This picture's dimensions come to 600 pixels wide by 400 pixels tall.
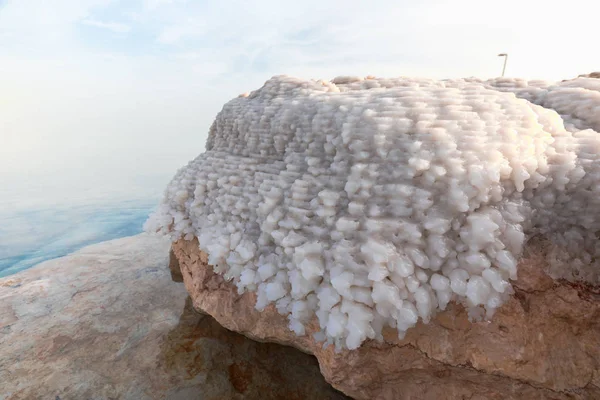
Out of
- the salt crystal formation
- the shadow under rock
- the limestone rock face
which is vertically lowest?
the shadow under rock

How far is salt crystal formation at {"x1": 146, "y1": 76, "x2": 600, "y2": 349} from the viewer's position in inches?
60.3

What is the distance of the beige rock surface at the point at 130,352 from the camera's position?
7.90 ft

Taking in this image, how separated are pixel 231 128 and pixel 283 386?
6.38ft

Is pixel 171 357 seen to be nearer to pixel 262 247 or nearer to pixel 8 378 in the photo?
pixel 8 378

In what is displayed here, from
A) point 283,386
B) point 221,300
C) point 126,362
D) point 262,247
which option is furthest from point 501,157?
point 126,362

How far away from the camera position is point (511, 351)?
1.60 m

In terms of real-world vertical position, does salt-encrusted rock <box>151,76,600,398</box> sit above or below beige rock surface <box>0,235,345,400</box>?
above

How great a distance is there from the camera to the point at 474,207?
1.54m

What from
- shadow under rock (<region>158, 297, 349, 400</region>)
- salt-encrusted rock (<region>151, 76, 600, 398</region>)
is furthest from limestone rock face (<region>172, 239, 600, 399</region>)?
shadow under rock (<region>158, 297, 349, 400</region>)

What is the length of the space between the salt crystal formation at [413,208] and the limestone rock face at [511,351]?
0.30 ft

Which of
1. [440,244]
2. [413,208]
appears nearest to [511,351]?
[440,244]

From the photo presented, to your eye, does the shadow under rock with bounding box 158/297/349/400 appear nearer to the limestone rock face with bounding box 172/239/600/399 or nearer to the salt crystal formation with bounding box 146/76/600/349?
the limestone rock face with bounding box 172/239/600/399

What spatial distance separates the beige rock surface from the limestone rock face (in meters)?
0.77

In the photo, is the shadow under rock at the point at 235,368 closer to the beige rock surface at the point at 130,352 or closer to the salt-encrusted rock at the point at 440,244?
the beige rock surface at the point at 130,352
